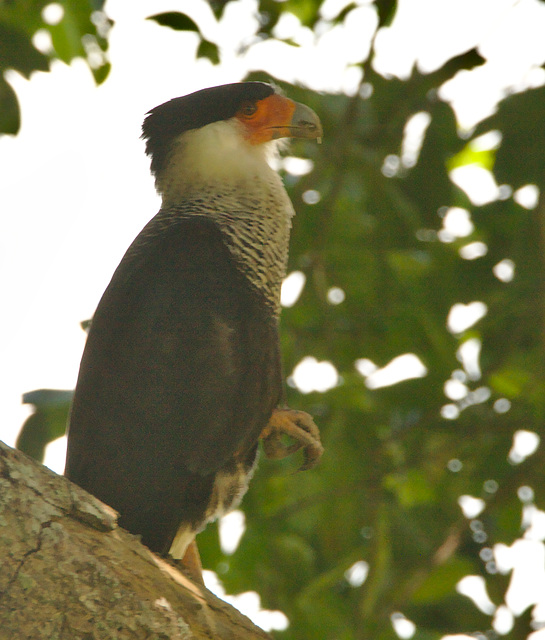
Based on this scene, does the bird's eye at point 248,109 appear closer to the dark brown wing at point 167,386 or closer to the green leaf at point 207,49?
the green leaf at point 207,49

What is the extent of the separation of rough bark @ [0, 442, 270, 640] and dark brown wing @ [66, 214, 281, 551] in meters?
0.59

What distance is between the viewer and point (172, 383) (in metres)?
2.20

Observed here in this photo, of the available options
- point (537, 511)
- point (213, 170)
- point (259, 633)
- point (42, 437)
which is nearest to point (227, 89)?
point (213, 170)

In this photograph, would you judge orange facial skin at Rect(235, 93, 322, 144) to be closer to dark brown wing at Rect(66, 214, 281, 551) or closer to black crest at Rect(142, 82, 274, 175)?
black crest at Rect(142, 82, 274, 175)

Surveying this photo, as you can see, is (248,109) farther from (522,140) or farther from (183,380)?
(183,380)

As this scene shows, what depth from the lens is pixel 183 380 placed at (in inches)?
86.6

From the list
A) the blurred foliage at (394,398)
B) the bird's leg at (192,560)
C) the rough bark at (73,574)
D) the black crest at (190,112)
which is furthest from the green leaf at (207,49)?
the bird's leg at (192,560)

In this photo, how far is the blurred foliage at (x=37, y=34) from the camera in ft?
7.34

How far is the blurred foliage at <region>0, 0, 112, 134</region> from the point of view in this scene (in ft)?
Answer: 7.34

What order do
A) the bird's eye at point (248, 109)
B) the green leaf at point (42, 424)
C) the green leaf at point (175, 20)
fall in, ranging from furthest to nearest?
the bird's eye at point (248, 109) → the green leaf at point (42, 424) → the green leaf at point (175, 20)

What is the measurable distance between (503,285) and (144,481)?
6.99 ft

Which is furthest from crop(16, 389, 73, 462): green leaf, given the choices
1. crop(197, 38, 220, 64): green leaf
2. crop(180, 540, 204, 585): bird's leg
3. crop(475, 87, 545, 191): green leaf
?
crop(475, 87, 545, 191): green leaf

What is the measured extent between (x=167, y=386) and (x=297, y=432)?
1.79 ft

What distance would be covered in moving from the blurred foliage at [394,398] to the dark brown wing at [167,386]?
971 mm
